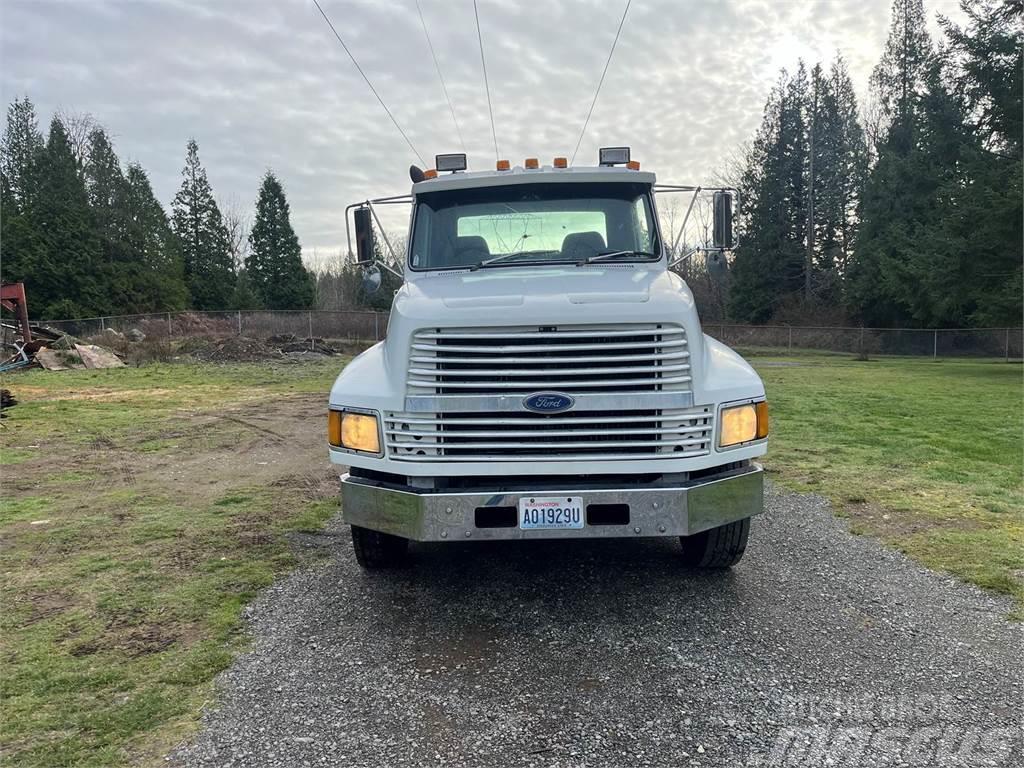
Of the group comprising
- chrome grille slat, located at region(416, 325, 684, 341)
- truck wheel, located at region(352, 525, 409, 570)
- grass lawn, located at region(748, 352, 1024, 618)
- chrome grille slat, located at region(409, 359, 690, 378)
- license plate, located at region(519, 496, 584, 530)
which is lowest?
grass lawn, located at region(748, 352, 1024, 618)

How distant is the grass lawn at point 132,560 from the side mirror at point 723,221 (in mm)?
4148

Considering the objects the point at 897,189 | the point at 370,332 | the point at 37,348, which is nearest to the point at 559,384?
the point at 37,348

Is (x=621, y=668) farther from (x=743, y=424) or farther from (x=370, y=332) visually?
(x=370, y=332)

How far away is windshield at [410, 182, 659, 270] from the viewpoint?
517cm

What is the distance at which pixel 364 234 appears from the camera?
5.91m

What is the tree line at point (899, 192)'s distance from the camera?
24.4m

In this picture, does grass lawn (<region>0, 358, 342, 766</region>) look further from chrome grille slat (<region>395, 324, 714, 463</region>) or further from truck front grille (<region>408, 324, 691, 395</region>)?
truck front grille (<region>408, 324, 691, 395</region>)

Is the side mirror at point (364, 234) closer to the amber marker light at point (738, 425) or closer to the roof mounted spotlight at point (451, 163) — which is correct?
the roof mounted spotlight at point (451, 163)

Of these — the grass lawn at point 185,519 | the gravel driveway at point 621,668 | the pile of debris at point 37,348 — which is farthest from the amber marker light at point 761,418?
the pile of debris at point 37,348

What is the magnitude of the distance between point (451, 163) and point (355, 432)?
8.80 ft

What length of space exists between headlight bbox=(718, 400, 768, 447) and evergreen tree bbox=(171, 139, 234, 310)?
172ft

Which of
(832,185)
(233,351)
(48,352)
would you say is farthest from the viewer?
(832,185)

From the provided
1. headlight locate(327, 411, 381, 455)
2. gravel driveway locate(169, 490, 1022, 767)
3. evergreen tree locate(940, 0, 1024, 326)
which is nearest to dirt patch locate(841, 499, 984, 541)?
gravel driveway locate(169, 490, 1022, 767)

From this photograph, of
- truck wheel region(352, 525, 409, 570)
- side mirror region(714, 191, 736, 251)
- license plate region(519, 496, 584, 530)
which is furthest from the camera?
side mirror region(714, 191, 736, 251)
